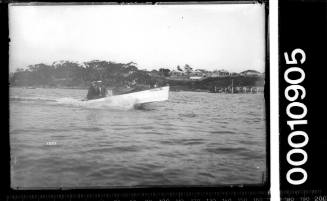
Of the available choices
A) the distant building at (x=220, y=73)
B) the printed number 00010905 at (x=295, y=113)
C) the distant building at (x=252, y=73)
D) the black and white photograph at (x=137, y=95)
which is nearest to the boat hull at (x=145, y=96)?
the black and white photograph at (x=137, y=95)

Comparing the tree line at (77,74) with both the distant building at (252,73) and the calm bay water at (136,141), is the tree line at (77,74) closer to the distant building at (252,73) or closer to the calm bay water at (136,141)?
the calm bay water at (136,141)

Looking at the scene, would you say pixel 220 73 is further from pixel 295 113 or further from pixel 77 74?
pixel 77 74

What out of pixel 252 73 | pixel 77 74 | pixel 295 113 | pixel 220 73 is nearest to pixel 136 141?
pixel 77 74

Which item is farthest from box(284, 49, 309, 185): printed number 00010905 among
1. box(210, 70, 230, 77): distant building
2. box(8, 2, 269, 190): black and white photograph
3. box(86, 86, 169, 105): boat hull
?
box(86, 86, 169, 105): boat hull

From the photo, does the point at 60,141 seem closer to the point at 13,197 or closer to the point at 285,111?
the point at 13,197

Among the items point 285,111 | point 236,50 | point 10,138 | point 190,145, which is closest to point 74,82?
point 10,138

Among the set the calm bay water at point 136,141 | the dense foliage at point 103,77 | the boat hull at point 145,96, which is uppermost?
the dense foliage at point 103,77

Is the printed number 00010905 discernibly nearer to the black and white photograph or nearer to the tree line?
the black and white photograph

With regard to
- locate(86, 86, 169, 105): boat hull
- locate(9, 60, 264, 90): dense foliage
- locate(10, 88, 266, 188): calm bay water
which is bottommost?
locate(10, 88, 266, 188): calm bay water
